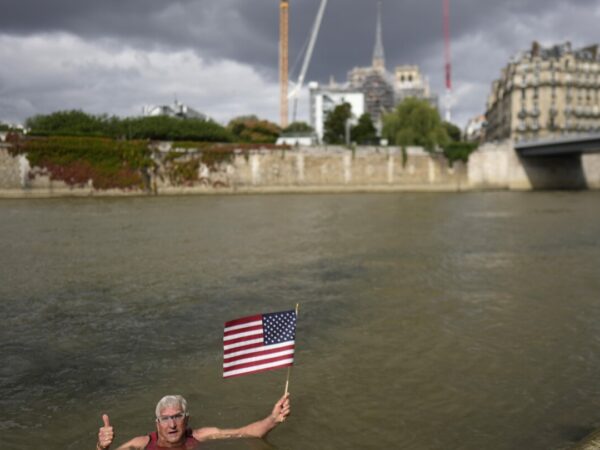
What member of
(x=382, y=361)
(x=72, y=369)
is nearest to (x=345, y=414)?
(x=382, y=361)

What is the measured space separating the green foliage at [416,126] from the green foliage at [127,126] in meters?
24.4

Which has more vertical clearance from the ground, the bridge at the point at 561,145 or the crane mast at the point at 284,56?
the crane mast at the point at 284,56

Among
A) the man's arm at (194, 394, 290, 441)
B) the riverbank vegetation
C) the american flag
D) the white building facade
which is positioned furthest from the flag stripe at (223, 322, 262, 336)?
the white building facade

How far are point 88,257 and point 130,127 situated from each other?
48.5m

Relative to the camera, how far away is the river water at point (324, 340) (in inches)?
257

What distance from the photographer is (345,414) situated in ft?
22.2

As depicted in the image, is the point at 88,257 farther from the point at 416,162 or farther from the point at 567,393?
the point at 416,162

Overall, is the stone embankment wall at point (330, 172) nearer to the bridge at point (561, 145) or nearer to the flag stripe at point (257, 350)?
the bridge at point (561, 145)

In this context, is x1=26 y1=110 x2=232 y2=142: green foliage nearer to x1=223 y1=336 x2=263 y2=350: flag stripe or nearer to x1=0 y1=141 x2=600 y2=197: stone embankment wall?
x1=0 y1=141 x2=600 y2=197: stone embankment wall

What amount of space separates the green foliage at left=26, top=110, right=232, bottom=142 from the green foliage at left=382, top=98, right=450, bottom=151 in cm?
2445

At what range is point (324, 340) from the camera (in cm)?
959

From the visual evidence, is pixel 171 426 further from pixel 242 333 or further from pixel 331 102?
pixel 331 102

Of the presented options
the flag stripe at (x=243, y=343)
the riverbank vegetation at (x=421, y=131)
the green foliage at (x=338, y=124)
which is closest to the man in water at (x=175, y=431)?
the flag stripe at (x=243, y=343)

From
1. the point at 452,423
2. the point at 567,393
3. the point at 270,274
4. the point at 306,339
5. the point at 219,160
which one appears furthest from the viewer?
the point at 219,160
